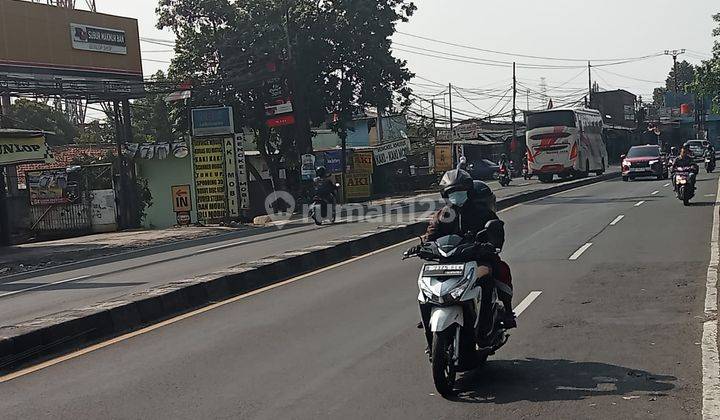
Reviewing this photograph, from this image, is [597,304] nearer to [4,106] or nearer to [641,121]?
[4,106]

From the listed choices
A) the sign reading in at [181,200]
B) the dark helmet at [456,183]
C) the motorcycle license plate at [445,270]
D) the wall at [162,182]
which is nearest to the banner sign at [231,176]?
the sign reading in at [181,200]

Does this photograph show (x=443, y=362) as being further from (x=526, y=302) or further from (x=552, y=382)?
(x=526, y=302)

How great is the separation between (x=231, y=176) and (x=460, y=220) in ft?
84.2

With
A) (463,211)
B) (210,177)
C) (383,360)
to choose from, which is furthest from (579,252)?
(210,177)

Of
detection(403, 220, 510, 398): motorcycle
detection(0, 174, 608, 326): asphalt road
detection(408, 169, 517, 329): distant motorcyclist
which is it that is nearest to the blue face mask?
detection(408, 169, 517, 329): distant motorcyclist

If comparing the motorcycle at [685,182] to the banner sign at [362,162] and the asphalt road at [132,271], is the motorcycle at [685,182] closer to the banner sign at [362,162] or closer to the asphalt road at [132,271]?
the asphalt road at [132,271]

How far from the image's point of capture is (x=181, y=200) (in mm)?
33844

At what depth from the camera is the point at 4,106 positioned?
4512 cm

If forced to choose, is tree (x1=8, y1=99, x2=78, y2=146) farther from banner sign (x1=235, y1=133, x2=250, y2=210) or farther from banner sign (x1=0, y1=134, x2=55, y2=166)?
banner sign (x1=0, y1=134, x2=55, y2=166)

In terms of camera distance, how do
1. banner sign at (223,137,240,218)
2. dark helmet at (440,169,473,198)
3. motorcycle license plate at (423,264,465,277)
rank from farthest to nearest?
banner sign at (223,137,240,218) → dark helmet at (440,169,473,198) → motorcycle license plate at (423,264,465,277)

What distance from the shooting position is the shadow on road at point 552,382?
19.7ft

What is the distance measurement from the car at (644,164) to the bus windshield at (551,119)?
3.28 meters

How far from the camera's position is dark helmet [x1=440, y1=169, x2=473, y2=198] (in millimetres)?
6797

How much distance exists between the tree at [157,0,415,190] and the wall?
330cm
